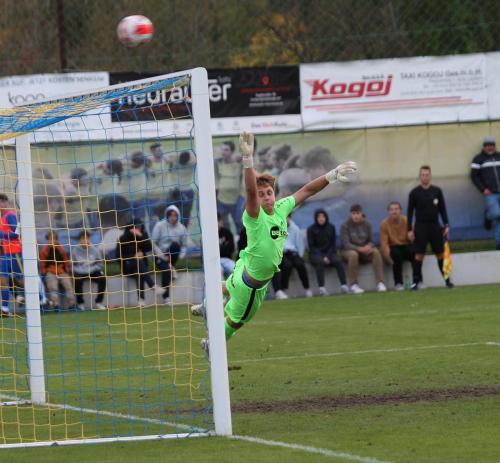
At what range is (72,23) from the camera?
22953 millimetres

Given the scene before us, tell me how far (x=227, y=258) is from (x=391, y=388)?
35.8ft

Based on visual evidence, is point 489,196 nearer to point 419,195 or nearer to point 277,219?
point 419,195

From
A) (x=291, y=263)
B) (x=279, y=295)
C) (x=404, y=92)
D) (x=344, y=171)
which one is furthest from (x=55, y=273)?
(x=344, y=171)

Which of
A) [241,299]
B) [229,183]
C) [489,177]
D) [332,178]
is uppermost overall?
[229,183]

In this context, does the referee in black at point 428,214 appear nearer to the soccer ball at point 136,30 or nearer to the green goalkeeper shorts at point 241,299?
the soccer ball at point 136,30

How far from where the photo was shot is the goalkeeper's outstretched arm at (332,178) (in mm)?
10162

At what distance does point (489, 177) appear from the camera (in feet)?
71.9

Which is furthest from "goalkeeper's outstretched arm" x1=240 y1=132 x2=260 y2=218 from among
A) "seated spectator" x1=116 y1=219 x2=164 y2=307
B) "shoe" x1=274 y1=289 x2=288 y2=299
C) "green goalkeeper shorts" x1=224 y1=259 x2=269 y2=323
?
"shoe" x1=274 y1=289 x2=288 y2=299

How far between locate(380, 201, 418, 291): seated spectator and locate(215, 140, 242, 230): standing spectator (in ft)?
9.30

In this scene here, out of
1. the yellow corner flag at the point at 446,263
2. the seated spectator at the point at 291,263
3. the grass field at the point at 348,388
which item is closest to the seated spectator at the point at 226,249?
the seated spectator at the point at 291,263

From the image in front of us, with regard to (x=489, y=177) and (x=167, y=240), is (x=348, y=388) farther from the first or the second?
(x=489, y=177)

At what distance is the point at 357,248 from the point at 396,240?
2.50 feet

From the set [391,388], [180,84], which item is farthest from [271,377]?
[180,84]

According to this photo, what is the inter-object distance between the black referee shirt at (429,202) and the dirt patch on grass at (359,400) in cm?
1090
